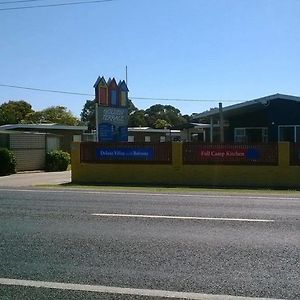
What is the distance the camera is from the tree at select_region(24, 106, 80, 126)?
86.4m

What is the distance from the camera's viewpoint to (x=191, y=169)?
21.1 meters

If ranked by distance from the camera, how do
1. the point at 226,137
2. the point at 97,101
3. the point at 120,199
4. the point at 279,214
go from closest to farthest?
the point at 279,214 < the point at 120,199 < the point at 97,101 < the point at 226,137

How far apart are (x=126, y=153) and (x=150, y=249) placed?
14943mm

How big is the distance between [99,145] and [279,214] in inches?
503

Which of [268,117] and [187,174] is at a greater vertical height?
[268,117]

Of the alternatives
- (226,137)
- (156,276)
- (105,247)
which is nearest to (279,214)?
(105,247)

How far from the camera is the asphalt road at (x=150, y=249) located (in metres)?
5.47

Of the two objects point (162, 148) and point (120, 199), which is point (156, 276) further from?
Answer: point (162, 148)

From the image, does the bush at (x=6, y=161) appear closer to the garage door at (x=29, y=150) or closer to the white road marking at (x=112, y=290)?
the garage door at (x=29, y=150)

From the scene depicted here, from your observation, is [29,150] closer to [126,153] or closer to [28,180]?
A: [28,180]

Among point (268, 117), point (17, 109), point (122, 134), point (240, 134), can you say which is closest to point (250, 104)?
point (268, 117)

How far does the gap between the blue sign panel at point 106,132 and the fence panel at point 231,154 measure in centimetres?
566

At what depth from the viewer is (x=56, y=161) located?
100 ft

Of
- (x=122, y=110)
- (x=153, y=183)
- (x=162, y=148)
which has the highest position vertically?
(x=122, y=110)
